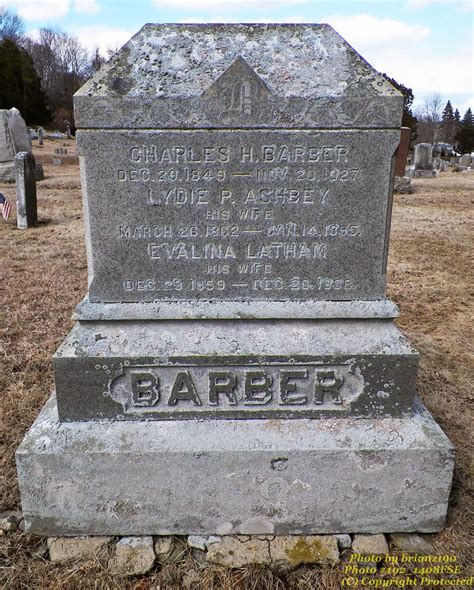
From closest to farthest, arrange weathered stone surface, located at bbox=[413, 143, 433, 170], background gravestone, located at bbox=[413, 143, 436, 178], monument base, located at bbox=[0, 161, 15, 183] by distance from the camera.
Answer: monument base, located at bbox=[0, 161, 15, 183], background gravestone, located at bbox=[413, 143, 436, 178], weathered stone surface, located at bbox=[413, 143, 433, 170]

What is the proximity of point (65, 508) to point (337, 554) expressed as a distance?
48.2 inches

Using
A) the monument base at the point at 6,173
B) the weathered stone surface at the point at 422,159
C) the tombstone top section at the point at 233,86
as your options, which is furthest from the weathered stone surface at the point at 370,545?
the weathered stone surface at the point at 422,159

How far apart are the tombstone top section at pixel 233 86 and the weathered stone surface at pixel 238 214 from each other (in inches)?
2.3

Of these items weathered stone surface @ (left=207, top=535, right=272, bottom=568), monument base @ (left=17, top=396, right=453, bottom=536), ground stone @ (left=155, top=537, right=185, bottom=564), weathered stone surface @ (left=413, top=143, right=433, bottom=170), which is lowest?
ground stone @ (left=155, top=537, right=185, bottom=564)

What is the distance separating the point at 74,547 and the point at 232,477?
30.1 inches

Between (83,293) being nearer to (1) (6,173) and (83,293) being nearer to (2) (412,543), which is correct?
(2) (412,543)

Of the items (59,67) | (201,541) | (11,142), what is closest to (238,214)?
(201,541)

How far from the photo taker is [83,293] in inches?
215

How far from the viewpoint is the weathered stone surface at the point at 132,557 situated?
7.05 ft

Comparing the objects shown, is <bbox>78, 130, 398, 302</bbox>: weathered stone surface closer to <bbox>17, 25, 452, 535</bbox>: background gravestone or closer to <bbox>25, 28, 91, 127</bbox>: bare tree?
<bbox>17, 25, 452, 535</bbox>: background gravestone

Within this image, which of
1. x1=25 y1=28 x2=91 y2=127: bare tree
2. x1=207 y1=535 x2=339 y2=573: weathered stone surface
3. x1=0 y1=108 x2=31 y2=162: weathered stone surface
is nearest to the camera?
A: x1=207 y1=535 x2=339 y2=573: weathered stone surface

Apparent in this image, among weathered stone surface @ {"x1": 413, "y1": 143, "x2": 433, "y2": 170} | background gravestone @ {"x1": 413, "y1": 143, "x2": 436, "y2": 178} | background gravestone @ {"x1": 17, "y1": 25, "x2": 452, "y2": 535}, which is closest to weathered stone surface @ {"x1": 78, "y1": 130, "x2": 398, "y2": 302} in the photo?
background gravestone @ {"x1": 17, "y1": 25, "x2": 452, "y2": 535}

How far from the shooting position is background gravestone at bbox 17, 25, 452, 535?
2131 mm

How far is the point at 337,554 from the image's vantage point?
7.30ft
